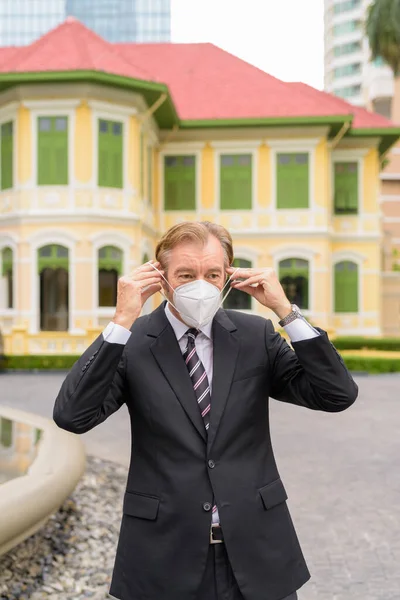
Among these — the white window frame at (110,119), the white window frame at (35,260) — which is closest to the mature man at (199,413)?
the white window frame at (35,260)

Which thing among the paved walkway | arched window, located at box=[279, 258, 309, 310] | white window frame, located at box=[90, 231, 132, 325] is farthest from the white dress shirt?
arched window, located at box=[279, 258, 309, 310]

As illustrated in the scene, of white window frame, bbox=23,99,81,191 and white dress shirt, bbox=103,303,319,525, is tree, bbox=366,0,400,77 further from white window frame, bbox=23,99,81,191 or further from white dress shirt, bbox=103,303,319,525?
white dress shirt, bbox=103,303,319,525

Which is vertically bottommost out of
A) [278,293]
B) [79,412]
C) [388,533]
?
[388,533]

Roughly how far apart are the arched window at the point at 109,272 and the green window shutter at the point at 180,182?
353cm

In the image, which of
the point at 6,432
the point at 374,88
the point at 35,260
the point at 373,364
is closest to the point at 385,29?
the point at 373,364

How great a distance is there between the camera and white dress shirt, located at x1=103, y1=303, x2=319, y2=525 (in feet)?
7.61

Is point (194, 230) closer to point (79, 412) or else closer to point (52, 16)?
point (79, 412)

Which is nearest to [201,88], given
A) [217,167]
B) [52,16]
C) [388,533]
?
[217,167]

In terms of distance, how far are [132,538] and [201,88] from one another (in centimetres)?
2468

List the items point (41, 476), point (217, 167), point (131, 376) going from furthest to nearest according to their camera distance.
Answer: point (217, 167) → point (41, 476) → point (131, 376)

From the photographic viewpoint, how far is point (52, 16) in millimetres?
113000

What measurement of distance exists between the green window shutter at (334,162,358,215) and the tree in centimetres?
735

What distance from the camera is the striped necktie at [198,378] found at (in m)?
2.40

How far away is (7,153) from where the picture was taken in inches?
821
